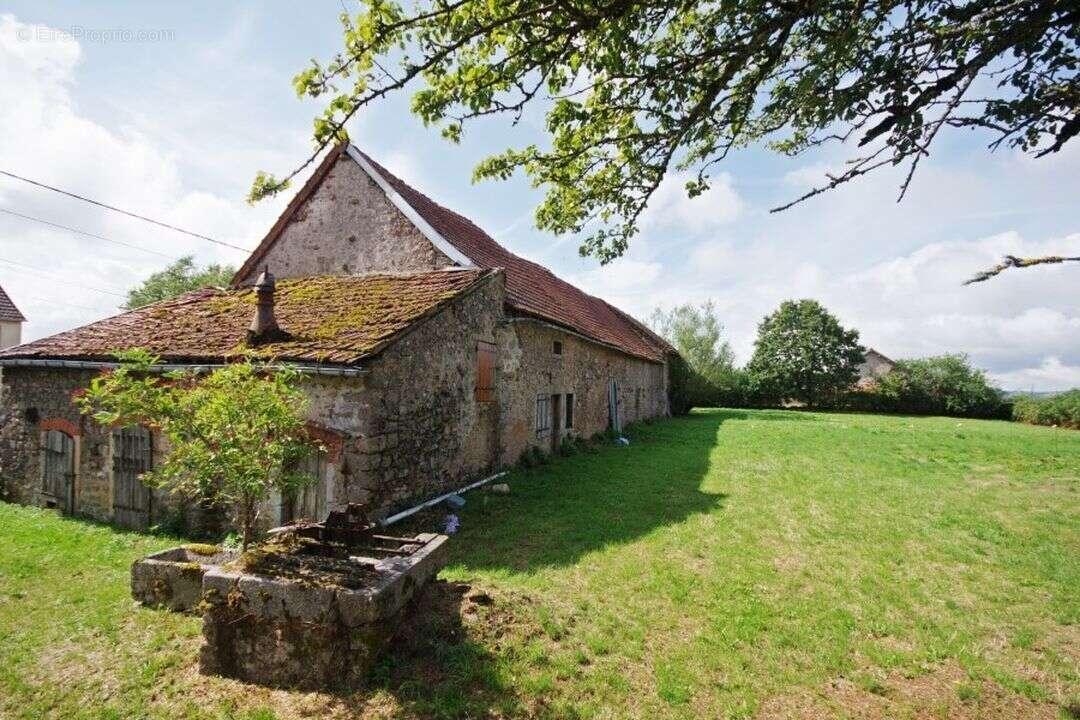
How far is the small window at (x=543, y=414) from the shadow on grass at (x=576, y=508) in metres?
0.85

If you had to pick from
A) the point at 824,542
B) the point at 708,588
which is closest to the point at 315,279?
the point at 708,588

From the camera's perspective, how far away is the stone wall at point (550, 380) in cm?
1082

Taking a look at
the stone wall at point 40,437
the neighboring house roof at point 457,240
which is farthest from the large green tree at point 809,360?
the stone wall at point 40,437

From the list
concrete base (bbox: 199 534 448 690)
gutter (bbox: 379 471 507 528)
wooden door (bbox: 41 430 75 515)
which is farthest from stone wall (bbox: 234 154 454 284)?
concrete base (bbox: 199 534 448 690)

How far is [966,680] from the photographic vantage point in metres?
4.13

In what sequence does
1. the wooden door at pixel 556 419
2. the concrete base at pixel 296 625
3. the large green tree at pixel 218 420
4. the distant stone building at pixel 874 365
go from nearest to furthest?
the concrete base at pixel 296 625 < the large green tree at pixel 218 420 < the wooden door at pixel 556 419 < the distant stone building at pixel 874 365

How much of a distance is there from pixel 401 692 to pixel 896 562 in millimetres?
6288

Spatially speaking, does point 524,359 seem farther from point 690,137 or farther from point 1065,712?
point 1065,712

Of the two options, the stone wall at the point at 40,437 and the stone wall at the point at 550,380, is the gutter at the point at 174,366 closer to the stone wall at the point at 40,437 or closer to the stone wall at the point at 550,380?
the stone wall at the point at 40,437

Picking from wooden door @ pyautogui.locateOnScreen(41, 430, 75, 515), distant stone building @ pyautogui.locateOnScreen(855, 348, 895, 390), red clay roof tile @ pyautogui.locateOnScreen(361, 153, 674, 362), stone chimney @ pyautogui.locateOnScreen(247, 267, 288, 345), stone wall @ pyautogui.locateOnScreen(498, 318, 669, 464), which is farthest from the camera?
distant stone building @ pyautogui.locateOnScreen(855, 348, 895, 390)

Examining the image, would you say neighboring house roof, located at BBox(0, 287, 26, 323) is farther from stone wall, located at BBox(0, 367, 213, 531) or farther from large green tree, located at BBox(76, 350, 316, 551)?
large green tree, located at BBox(76, 350, 316, 551)

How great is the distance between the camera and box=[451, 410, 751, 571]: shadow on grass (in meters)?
6.77

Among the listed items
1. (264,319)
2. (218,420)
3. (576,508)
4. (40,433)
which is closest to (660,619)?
(576,508)

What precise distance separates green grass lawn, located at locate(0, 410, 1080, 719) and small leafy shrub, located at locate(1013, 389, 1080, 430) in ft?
101
